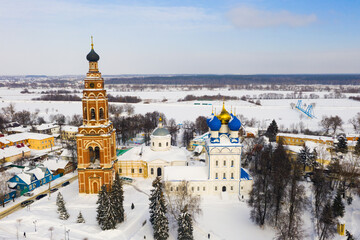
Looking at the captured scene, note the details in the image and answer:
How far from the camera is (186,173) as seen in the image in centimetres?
2667

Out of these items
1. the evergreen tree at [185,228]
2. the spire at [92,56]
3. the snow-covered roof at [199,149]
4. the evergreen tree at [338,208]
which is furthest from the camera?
the snow-covered roof at [199,149]

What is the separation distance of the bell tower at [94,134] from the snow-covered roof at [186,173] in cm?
Result: 583

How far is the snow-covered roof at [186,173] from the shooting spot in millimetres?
26109

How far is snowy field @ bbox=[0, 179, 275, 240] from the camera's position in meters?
19.1

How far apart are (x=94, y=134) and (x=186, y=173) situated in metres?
9.92

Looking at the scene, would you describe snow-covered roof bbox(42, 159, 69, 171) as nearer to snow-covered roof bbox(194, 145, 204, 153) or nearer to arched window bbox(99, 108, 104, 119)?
arched window bbox(99, 108, 104, 119)

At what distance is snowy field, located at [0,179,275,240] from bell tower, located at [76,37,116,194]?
1.89 metres

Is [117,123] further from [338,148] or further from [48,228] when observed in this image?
[338,148]

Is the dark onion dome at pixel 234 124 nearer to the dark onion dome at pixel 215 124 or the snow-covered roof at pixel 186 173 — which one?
the dark onion dome at pixel 215 124

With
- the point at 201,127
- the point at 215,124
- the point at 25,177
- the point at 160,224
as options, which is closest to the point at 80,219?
the point at 160,224

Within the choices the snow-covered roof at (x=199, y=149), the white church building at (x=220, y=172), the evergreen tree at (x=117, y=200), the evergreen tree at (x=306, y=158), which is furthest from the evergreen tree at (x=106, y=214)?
the evergreen tree at (x=306, y=158)

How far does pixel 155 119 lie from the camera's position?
58.0 meters

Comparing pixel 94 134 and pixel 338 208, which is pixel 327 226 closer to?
pixel 338 208

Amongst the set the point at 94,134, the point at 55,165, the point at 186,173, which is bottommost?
the point at 55,165
